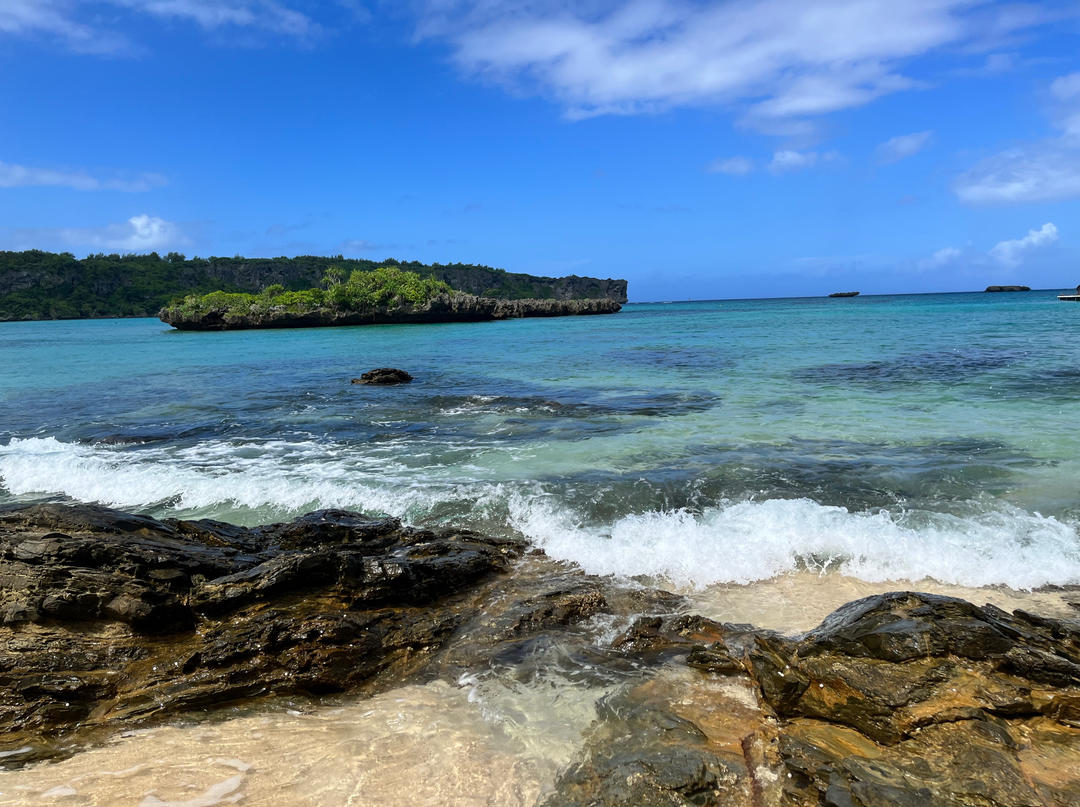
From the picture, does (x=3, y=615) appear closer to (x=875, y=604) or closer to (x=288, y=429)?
(x=875, y=604)

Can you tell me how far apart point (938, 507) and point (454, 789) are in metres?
7.61

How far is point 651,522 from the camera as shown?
8.09 metres

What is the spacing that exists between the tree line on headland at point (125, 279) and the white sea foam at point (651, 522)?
12706 cm

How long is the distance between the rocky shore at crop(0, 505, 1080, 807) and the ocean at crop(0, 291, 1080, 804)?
461 millimetres

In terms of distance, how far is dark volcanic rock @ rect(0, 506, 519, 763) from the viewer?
4559 millimetres

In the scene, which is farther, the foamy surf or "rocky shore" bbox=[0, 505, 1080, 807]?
the foamy surf

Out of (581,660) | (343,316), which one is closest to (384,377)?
(581,660)

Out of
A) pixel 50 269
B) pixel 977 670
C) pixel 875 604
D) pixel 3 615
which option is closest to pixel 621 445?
pixel 875 604

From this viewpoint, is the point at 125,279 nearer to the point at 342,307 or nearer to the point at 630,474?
the point at 342,307

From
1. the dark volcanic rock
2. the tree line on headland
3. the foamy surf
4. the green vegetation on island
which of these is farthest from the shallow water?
the tree line on headland

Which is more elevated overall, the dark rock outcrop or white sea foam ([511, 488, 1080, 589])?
the dark rock outcrop

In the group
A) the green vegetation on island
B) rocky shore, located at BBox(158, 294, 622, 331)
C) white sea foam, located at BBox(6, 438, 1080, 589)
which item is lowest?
white sea foam, located at BBox(6, 438, 1080, 589)

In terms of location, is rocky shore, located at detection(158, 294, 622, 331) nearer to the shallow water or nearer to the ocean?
the ocean

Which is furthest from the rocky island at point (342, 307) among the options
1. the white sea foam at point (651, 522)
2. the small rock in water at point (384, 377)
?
the white sea foam at point (651, 522)
